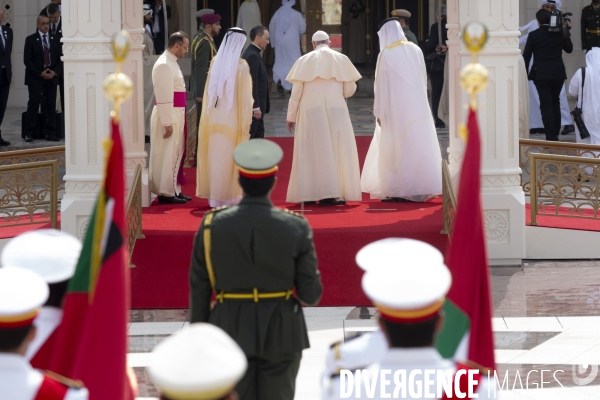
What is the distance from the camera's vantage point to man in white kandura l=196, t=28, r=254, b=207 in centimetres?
869

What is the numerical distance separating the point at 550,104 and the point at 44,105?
22.3 feet

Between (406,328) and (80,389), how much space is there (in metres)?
0.92

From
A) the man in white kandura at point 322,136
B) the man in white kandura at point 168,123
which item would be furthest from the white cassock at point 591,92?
the man in white kandura at point 168,123

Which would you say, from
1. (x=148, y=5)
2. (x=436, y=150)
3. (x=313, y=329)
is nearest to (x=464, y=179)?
A: (x=313, y=329)

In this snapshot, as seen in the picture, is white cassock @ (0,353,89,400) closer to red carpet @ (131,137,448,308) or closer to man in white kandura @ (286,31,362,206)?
red carpet @ (131,137,448,308)

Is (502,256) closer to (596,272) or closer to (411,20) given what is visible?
(596,272)

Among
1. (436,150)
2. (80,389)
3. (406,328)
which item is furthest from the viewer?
(436,150)

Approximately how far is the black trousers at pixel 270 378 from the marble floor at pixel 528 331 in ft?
4.10

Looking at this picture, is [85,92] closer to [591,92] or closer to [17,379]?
[17,379]

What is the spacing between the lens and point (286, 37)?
18719mm

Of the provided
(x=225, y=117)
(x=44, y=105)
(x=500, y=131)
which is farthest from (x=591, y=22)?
(x=44, y=105)

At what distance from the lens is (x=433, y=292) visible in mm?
2688

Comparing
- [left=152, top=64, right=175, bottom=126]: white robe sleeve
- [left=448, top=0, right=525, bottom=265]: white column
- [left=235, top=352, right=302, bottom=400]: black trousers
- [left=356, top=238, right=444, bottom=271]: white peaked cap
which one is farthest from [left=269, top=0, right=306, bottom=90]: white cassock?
[left=356, top=238, right=444, bottom=271]: white peaked cap

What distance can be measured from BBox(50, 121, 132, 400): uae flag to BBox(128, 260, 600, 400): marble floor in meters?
2.30
